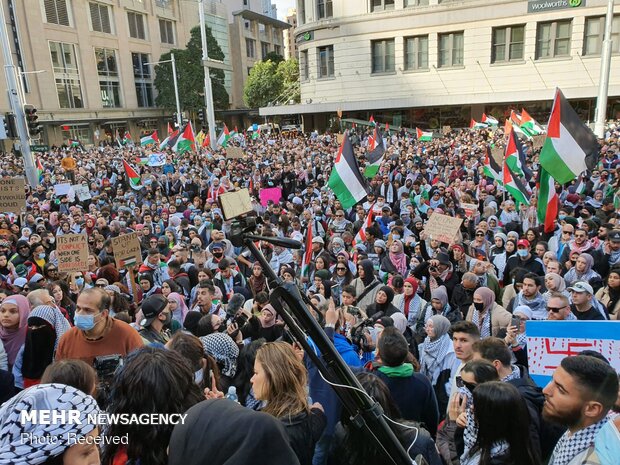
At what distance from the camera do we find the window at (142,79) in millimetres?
50250

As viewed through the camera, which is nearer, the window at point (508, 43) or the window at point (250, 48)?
the window at point (508, 43)

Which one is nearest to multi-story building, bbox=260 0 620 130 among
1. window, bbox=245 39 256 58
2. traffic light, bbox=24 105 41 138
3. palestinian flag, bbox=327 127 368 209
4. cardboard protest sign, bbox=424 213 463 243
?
traffic light, bbox=24 105 41 138

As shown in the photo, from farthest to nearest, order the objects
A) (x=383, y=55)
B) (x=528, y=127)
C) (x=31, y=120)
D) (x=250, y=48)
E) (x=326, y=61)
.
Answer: (x=250, y=48) → (x=326, y=61) → (x=383, y=55) → (x=528, y=127) → (x=31, y=120)

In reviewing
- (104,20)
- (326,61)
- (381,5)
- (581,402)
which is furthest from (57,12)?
(581,402)

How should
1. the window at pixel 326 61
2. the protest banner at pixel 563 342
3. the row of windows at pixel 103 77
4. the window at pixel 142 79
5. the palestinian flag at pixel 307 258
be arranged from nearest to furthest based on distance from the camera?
1. the protest banner at pixel 563 342
2. the palestinian flag at pixel 307 258
3. the window at pixel 326 61
4. the row of windows at pixel 103 77
5. the window at pixel 142 79

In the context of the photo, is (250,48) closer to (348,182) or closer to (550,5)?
(550,5)

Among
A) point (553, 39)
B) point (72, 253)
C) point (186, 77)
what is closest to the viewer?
point (72, 253)

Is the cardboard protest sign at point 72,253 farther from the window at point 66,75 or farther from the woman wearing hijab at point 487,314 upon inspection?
the window at point 66,75

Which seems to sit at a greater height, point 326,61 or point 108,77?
point 108,77

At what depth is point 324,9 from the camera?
3644 cm

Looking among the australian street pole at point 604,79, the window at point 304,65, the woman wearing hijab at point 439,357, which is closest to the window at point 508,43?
the australian street pole at point 604,79

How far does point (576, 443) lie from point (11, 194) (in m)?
11.1

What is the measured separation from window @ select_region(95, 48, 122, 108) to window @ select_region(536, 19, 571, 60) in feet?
129

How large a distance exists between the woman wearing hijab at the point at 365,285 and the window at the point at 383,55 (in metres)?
32.4
